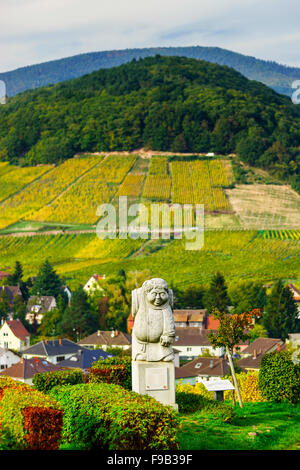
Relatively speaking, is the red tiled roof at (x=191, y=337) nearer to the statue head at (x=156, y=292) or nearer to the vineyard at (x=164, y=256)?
the vineyard at (x=164, y=256)

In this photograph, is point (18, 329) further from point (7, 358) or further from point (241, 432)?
point (241, 432)

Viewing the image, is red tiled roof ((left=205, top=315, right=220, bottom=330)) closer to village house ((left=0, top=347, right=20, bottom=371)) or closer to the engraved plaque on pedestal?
village house ((left=0, top=347, right=20, bottom=371))

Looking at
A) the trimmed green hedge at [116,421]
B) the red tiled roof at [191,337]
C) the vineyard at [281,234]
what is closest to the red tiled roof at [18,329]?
the red tiled roof at [191,337]

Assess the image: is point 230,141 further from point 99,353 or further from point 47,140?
point 99,353

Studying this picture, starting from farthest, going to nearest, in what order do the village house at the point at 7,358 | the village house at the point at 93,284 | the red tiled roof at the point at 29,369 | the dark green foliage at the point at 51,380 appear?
the village house at the point at 93,284, the village house at the point at 7,358, the red tiled roof at the point at 29,369, the dark green foliage at the point at 51,380

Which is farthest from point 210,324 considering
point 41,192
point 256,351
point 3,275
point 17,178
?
point 17,178

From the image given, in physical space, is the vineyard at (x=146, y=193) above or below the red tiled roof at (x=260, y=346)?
above

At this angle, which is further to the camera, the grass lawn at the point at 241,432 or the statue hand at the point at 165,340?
the statue hand at the point at 165,340
